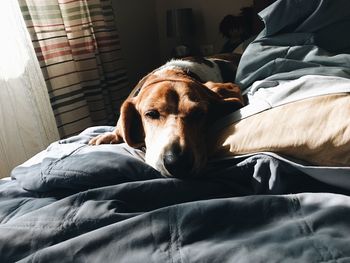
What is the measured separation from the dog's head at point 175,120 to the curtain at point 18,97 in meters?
0.89

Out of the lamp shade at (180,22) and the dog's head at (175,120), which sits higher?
the lamp shade at (180,22)

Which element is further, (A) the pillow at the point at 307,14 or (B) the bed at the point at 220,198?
(A) the pillow at the point at 307,14

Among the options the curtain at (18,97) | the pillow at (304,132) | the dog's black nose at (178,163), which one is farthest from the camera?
the curtain at (18,97)

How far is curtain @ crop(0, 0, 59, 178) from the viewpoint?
1674 mm

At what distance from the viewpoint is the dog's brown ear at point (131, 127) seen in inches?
40.7

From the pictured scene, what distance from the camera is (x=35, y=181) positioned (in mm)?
761

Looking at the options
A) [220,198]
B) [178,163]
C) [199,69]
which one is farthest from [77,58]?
[220,198]

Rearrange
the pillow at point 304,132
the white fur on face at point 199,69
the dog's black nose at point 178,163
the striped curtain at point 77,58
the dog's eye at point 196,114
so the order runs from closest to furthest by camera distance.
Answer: the pillow at point 304,132
the dog's black nose at point 178,163
the dog's eye at point 196,114
the white fur on face at point 199,69
the striped curtain at point 77,58

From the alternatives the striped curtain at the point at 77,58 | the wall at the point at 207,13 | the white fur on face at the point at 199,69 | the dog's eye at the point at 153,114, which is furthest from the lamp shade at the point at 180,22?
the dog's eye at the point at 153,114

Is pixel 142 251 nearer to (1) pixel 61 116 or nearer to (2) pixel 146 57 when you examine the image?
(1) pixel 61 116

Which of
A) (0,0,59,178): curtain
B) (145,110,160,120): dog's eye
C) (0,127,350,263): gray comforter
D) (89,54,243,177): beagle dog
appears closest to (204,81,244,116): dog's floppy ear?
(89,54,243,177): beagle dog

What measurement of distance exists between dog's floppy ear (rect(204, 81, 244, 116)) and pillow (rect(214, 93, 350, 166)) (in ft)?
0.74

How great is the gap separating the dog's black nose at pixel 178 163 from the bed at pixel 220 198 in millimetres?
32

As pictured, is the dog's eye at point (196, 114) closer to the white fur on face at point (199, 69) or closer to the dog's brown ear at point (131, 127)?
the dog's brown ear at point (131, 127)
